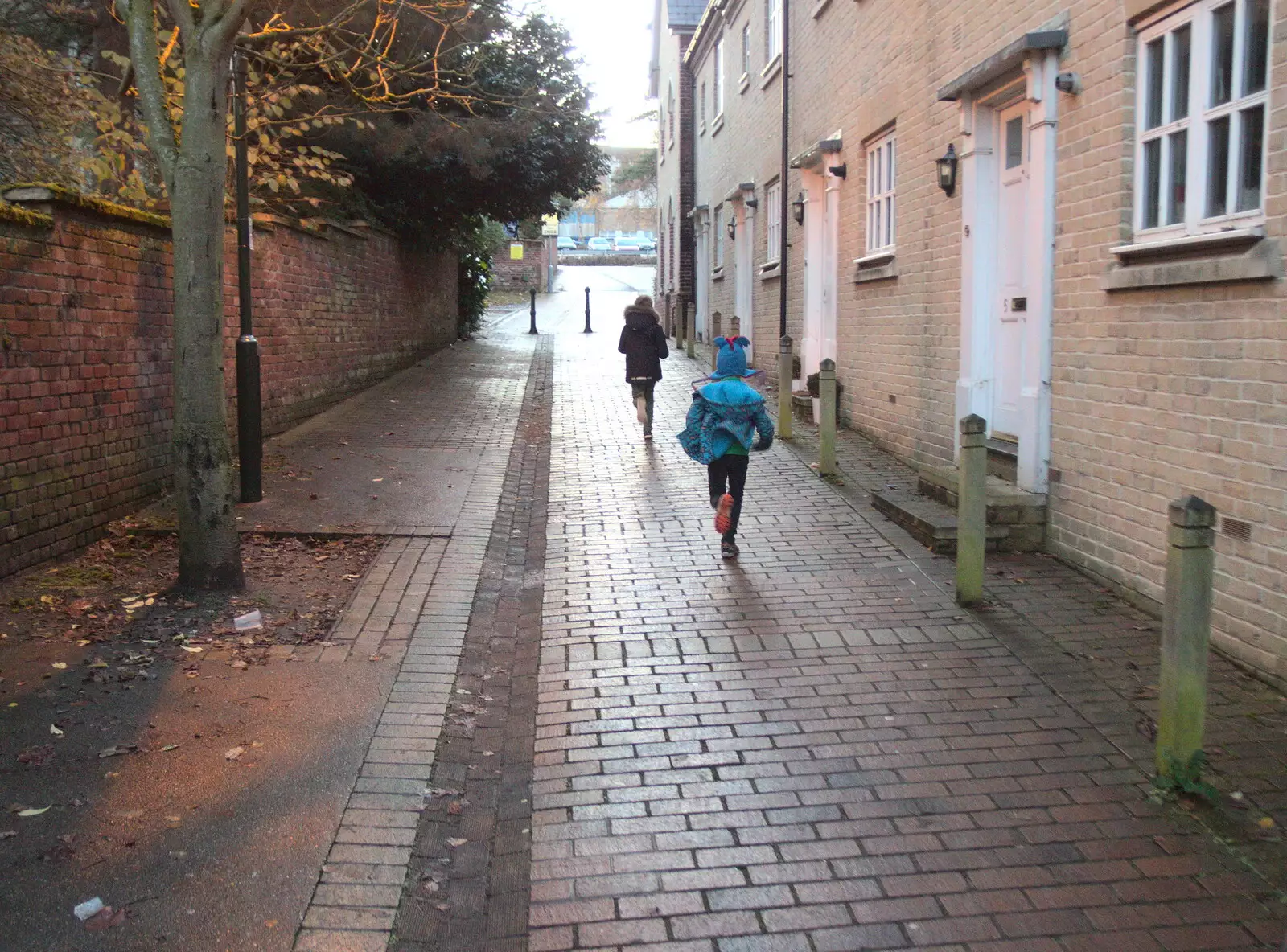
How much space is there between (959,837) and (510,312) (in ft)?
116

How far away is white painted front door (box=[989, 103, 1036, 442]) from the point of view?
838cm

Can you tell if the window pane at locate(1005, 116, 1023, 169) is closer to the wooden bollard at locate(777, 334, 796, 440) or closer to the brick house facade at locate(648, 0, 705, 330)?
the wooden bollard at locate(777, 334, 796, 440)

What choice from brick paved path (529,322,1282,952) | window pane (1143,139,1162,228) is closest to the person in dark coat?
brick paved path (529,322,1282,952)

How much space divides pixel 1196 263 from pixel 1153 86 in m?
1.30

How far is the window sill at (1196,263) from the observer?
524 cm

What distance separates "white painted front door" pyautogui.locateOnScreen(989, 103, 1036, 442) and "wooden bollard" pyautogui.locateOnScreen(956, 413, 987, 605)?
208 centimetres

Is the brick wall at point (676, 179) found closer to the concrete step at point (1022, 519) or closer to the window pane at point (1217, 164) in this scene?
the concrete step at point (1022, 519)

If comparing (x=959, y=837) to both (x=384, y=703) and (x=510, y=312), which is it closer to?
(x=384, y=703)

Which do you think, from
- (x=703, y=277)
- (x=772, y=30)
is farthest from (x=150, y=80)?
(x=703, y=277)

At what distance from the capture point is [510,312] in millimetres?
38219

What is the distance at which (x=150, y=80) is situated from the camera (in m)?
6.54

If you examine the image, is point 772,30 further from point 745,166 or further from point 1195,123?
point 1195,123

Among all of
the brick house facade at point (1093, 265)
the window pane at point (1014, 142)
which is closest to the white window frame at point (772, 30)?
the brick house facade at point (1093, 265)

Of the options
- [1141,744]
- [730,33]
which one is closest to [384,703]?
[1141,744]
